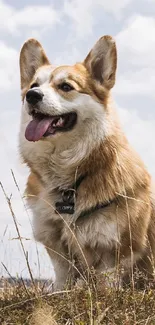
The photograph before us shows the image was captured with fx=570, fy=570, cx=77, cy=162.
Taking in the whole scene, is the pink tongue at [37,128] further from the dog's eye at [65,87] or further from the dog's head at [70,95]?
the dog's eye at [65,87]

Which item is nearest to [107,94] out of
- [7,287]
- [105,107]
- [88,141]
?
[105,107]

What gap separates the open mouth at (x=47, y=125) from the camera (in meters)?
5.36

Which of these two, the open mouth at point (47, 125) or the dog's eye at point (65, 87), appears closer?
the open mouth at point (47, 125)

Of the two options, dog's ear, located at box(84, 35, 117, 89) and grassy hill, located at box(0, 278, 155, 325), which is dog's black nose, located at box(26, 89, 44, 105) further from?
grassy hill, located at box(0, 278, 155, 325)

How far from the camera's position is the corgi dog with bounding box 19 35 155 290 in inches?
206

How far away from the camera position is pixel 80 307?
3721 mm

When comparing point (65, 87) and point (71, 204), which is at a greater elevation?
point (65, 87)

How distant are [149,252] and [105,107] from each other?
4.95ft

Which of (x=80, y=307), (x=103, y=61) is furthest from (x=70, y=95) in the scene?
(x=80, y=307)

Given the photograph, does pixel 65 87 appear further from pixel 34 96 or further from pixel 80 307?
pixel 80 307

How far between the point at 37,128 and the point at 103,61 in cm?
105

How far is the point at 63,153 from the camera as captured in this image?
18.5 feet

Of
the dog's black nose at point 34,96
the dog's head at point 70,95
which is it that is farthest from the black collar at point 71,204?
the dog's black nose at point 34,96

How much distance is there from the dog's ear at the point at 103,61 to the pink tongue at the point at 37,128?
0.78m
